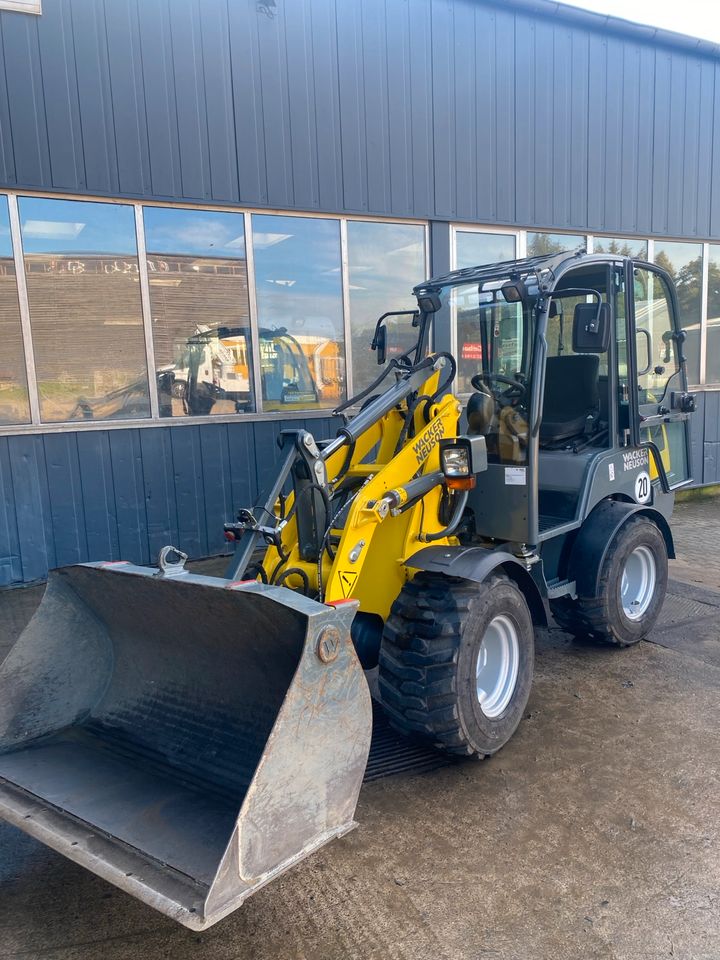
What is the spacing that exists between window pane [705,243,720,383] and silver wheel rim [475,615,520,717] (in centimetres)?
780

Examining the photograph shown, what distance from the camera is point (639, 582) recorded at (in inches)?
189

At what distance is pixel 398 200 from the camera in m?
7.48

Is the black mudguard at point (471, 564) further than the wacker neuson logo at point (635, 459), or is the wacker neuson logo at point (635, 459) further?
the wacker neuson logo at point (635, 459)

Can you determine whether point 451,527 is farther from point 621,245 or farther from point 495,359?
point 621,245

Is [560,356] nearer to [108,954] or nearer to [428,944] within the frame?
[428,944]

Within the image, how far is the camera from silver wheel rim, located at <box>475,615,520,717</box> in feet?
11.5

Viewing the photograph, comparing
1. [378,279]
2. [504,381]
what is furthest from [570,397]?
[378,279]

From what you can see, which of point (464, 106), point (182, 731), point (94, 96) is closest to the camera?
point (182, 731)

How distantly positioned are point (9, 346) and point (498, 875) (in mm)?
5417

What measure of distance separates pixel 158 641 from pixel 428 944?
154cm

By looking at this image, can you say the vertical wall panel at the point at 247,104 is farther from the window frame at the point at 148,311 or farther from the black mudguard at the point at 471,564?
the black mudguard at the point at 471,564

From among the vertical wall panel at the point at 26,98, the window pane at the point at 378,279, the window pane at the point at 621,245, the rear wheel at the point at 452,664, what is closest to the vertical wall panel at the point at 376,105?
the window pane at the point at 378,279

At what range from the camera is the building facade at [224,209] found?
19.7ft

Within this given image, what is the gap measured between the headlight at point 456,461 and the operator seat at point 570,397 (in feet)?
4.41
